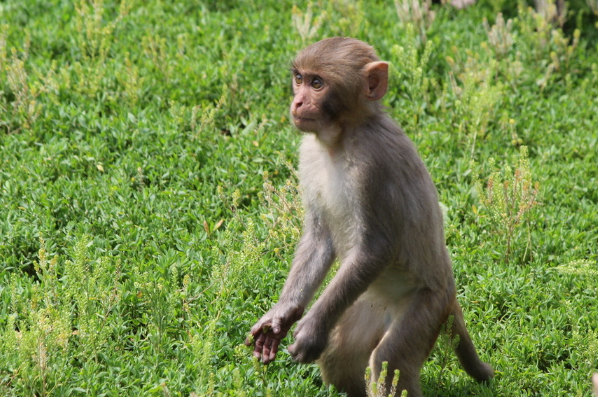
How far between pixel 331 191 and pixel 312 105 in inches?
20.4

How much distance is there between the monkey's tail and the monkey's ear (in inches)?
52.7

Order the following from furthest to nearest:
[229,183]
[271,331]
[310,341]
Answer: [229,183], [271,331], [310,341]

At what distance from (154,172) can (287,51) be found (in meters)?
2.31

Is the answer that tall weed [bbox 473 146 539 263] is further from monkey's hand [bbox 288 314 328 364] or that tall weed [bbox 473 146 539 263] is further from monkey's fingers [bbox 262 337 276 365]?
monkey's fingers [bbox 262 337 276 365]

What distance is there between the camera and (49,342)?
14.3 feet

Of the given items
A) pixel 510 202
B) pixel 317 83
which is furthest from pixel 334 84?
pixel 510 202

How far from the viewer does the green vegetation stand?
4.83 m

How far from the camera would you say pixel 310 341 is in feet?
14.3

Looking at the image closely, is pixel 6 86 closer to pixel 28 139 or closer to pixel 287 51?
pixel 28 139

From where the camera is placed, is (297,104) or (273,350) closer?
(297,104)

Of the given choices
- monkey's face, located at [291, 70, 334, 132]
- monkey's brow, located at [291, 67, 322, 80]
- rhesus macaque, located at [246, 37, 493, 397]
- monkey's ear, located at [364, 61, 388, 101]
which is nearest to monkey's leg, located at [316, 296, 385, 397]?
rhesus macaque, located at [246, 37, 493, 397]

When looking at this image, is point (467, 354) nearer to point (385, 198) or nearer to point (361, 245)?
point (361, 245)

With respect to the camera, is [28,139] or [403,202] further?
[28,139]

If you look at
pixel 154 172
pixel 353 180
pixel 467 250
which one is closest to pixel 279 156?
pixel 154 172
